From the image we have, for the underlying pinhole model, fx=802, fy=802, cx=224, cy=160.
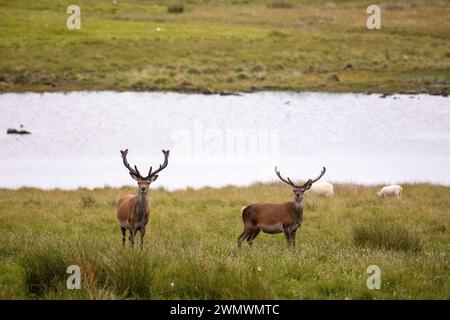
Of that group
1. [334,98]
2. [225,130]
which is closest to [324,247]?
[225,130]

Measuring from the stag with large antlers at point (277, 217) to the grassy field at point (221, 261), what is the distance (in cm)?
114

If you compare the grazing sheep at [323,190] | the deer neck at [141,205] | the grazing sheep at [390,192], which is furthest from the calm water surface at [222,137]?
the deer neck at [141,205]

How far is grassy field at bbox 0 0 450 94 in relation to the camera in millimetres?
59959

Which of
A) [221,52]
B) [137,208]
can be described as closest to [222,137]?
[221,52]

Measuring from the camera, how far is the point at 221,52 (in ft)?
222

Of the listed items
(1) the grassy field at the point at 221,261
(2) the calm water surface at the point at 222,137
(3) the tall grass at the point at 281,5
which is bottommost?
(1) the grassy field at the point at 221,261

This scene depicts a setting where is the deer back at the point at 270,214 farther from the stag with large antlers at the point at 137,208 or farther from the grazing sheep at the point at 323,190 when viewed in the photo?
the grazing sheep at the point at 323,190

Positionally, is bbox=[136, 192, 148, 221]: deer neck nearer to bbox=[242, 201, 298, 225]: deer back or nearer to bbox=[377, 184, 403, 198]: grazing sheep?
bbox=[242, 201, 298, 225]: deer back

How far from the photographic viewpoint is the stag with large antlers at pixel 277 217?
51.9 ft

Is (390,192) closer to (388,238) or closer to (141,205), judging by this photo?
(388,238)

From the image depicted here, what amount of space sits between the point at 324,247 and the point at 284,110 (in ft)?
122

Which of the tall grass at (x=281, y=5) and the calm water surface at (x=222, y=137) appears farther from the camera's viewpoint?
the tall grass at (x=281, y=5)

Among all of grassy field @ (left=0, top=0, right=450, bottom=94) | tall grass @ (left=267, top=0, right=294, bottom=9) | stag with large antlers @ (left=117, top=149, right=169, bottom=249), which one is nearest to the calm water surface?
grassy field @ (left=0, top=0, right=450, bottom=94)

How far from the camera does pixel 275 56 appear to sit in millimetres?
66688
